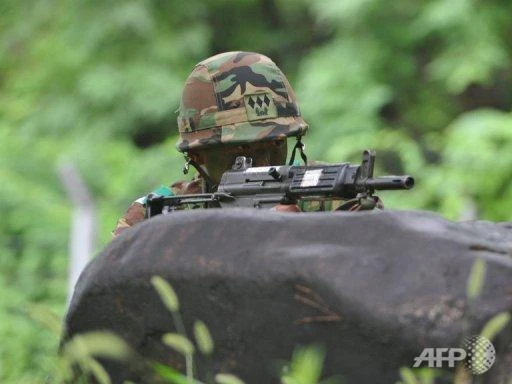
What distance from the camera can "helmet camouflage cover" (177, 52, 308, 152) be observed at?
541 centimetres

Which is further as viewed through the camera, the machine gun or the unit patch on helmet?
the unit patch on helmet

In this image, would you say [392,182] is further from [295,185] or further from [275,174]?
[275,174]

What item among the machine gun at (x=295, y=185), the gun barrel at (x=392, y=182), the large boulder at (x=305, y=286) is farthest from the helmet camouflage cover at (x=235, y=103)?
the large boulder at (x=305, y=286)

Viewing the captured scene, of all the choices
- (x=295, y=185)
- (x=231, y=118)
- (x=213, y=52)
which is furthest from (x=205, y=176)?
(x=213, y=52)

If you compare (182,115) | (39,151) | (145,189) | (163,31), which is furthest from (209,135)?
(163,31)

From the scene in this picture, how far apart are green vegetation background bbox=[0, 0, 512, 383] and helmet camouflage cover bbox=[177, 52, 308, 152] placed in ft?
11.8

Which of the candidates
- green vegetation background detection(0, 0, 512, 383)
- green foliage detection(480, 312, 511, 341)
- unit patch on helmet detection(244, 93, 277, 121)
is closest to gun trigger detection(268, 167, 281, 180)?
unit patch on helmet detection(244, 93, 277, 121)

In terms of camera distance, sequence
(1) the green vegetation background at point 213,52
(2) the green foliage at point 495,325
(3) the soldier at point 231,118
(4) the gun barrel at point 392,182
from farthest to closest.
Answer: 1. (1) the green vegetation background at point 213,52
2. (3) the soldier at point 231,118
3. (4) the gun barrel at point 392,182
4. (2) the green foliage at point 495,325

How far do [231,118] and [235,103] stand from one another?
65 mm

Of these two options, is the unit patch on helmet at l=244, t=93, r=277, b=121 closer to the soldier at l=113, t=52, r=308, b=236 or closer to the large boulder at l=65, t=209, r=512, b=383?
the soldier at l=113, t=52, r=308, b=236

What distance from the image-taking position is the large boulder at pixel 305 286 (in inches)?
129

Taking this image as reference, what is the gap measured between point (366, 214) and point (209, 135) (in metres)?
2.06

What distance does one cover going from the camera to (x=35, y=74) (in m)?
15.5

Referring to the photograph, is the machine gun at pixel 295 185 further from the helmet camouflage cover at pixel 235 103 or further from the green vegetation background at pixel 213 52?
the green vegetation background at pixel 213 52
